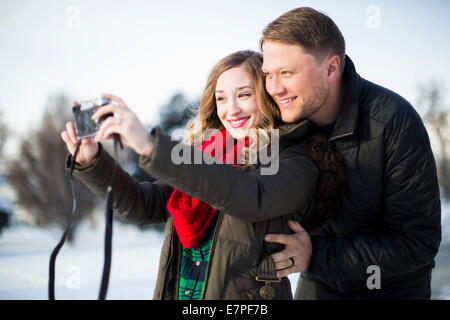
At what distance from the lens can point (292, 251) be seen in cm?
136

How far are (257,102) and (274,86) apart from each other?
96 mm

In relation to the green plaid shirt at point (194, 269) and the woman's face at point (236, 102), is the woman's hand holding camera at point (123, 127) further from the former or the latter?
the woman's face at point (236, 102)

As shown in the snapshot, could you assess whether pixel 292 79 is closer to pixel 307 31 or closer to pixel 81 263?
pixel 307 31

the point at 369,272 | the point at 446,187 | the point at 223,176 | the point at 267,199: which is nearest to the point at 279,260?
the point at 267,199

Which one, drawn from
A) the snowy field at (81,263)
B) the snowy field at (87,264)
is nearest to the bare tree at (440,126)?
the snowy field at (87,264)

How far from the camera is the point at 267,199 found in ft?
3.86

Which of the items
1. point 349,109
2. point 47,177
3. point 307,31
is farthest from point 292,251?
point 47,177

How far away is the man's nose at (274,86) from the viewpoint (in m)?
1.72

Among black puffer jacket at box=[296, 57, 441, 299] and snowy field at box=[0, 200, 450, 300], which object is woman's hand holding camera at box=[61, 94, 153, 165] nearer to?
black puffer jacket at box=[296, 57, 441, 299]

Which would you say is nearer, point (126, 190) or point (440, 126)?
point (126, 190)

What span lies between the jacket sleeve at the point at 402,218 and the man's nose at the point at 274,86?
1.60 feet

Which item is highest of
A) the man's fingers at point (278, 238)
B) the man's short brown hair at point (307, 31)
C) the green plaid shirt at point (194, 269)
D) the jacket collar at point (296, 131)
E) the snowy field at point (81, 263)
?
the man's short brown hair at point (307, 31)

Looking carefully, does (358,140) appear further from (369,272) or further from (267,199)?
(267,199)
